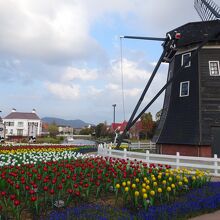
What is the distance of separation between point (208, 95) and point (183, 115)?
201cm

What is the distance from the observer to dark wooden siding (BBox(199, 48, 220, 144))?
57.5 ft

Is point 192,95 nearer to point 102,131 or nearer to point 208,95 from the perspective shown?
point 208,95

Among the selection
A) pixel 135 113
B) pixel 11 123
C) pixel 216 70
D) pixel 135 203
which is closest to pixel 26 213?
pixel 135 203

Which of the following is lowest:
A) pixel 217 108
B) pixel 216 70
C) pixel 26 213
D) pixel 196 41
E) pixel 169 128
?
pixel 26 213

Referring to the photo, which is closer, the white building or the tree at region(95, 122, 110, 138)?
the tree at region(95, 122, 110, 138)

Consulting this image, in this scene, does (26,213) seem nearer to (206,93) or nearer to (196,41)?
A: (206,93)

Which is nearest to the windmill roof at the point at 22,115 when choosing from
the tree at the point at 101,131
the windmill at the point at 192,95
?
the tree at the point at 101,131

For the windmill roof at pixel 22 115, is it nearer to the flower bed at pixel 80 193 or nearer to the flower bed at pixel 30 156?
the flower bed at pixel 30 156

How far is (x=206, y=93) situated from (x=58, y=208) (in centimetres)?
1445

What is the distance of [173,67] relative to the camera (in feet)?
69.4

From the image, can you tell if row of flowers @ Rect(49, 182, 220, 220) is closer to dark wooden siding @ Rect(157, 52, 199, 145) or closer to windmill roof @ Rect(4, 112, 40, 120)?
dark wooden siding @ Rect(157, 52, 199, 145)

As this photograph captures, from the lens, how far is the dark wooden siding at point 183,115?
17859mm

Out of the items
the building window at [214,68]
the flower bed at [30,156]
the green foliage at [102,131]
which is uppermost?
the building window at [214,68]

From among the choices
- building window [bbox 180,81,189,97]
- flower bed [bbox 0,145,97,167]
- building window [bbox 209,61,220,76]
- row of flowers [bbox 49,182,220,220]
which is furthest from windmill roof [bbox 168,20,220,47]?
row of flowers [bbox 49,182,220,220]
